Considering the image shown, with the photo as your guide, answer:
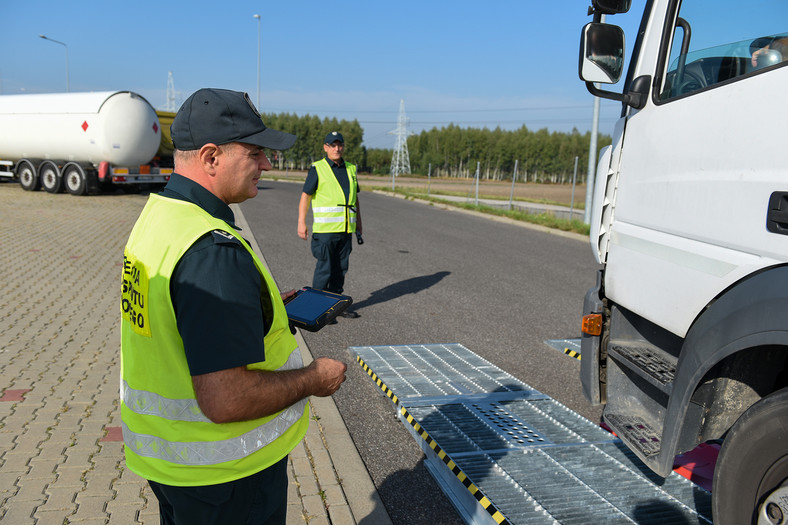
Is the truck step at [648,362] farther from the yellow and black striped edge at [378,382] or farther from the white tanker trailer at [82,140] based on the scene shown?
the white tanker trailer at [82,140]

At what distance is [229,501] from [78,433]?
2.65 metres

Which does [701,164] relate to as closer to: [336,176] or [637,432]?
[637,432]

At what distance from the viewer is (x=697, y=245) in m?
2.53

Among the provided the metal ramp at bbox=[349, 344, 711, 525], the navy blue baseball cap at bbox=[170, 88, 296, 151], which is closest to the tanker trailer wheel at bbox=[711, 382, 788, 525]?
the metal ramp at bbox=[349, 344, 711, 525]

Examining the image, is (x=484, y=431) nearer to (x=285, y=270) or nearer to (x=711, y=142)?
(x=711, y=142)

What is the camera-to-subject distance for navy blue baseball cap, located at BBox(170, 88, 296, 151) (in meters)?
1.63

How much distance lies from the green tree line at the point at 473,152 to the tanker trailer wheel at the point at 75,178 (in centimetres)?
7574

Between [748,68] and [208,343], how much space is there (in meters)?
2.27

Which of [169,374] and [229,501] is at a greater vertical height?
[169,374]

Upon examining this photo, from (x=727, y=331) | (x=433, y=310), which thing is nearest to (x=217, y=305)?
(x=727, y=331)

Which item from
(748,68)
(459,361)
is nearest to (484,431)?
(459,361)

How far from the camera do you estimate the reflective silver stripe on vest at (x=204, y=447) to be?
163 centimetres

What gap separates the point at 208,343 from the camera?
1484 millimetres

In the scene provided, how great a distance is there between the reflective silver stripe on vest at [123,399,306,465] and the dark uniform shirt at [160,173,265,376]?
261mm
